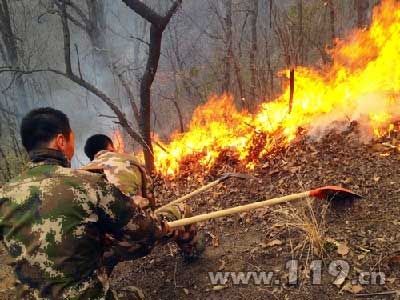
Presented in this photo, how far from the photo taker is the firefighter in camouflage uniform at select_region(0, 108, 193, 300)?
288 cm

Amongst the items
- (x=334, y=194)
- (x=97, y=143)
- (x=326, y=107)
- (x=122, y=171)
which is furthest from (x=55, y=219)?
(x=326, y=107)

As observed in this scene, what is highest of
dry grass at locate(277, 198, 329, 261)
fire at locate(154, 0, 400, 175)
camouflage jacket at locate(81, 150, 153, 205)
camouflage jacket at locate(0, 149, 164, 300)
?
fire at locate(154, 0, 400, 175)

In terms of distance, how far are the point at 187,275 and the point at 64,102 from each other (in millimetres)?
25912

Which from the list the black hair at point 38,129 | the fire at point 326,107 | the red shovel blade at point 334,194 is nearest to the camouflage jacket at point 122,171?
the black hair at point 38,129

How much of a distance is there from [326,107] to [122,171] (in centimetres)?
424

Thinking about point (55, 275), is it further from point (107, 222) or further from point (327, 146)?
point (327, 146)

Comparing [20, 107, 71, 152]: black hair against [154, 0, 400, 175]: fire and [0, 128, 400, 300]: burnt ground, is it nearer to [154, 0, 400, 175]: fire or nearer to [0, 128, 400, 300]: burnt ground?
[0, 128, 400, 300]: burnt ground

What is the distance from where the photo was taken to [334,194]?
4.51 meters

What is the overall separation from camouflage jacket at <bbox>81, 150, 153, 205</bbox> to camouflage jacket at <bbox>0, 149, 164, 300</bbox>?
1.16 m

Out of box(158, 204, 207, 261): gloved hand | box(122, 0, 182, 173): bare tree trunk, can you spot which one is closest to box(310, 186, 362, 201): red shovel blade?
box(158, 204, 207, 261): gloved hand

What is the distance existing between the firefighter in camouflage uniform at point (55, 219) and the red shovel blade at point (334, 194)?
2258 mm

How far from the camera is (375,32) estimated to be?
7.30 meters

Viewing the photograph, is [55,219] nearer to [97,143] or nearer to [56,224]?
[56,224]

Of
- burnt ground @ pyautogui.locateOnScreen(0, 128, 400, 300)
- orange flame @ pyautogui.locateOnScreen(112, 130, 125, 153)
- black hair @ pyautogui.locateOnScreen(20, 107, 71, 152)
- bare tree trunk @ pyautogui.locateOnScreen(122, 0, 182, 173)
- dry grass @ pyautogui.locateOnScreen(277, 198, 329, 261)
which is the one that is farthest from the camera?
orange flame @ pyautogui.locateOnScreen(112, 130, 125, 153)
